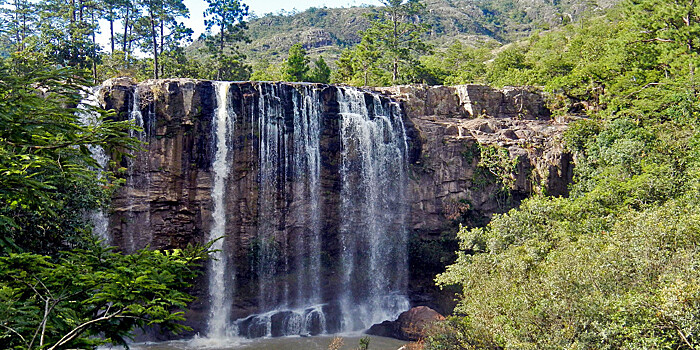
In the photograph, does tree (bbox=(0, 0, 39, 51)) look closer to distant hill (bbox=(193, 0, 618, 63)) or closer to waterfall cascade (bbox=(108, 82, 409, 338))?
waterfall cascade (bbox=(108, 82, 409, 338))

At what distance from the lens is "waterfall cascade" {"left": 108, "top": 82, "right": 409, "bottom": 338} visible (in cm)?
2311

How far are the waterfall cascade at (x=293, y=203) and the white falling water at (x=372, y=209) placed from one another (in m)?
0.05

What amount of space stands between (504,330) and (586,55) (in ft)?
84.9

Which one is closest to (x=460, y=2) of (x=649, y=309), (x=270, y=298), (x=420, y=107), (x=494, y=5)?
(x=494, y=5)

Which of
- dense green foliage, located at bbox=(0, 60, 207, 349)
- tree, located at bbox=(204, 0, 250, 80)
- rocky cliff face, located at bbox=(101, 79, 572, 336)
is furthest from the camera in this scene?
tree, located at bbox=(204, 0, 250, 80)

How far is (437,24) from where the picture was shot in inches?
4382

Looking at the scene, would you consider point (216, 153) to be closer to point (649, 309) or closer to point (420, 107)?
point (420, 107)

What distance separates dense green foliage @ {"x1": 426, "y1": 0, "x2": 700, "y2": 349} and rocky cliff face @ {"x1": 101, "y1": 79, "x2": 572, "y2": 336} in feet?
10.6

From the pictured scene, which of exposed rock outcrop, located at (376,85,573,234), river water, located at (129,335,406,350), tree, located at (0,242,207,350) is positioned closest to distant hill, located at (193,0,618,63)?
exposed rock outcrop, located at (376,85,573,234)

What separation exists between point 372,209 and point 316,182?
318 centimetres

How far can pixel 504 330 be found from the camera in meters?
13.2

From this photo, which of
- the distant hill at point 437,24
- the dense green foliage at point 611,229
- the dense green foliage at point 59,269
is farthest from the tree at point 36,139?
the distant hill at point 437,24

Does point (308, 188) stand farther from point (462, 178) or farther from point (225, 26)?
point (225, 26)

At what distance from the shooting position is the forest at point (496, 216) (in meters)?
6.02
